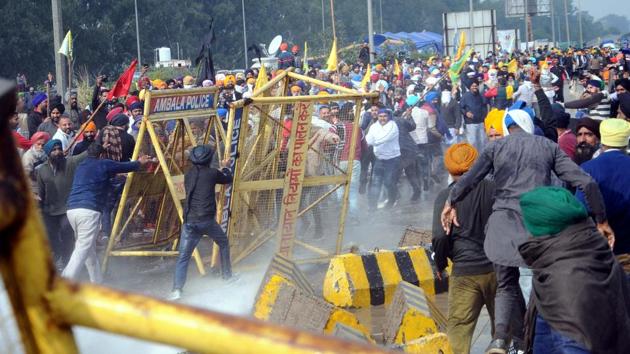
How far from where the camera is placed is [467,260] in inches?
250

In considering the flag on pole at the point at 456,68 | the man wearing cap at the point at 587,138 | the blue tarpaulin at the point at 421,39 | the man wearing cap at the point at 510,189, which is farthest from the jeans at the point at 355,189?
the blue tarpaulin at the point at 421,39

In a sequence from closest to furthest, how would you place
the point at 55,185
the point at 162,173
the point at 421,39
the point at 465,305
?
1. the point at 465,305
2. the point at 55,185
3. the point at 162,173
4. the point at 421,39

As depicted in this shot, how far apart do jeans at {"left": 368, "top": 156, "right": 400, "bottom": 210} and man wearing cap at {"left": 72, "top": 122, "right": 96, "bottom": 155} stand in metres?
4.99

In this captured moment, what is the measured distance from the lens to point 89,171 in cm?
973

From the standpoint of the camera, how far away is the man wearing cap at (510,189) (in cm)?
589

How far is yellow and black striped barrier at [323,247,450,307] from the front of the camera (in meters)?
8.95

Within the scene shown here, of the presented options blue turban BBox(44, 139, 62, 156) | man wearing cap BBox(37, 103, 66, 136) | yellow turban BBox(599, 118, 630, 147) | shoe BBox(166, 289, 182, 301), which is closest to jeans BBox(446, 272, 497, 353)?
yellow turban BBox(599, 118, 630, 147)

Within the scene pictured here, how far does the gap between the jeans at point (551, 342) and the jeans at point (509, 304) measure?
161 centimetres

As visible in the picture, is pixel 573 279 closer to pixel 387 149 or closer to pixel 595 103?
pixel 595 103

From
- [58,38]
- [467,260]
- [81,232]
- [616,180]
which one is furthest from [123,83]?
[616,180]

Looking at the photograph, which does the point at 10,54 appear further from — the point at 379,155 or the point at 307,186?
the point at 307,186

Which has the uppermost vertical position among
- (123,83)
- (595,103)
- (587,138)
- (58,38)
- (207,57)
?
(58,38)

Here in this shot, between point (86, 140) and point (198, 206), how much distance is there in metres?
2.91

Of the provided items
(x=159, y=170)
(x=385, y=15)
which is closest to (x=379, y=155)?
(x=159, y=170)
